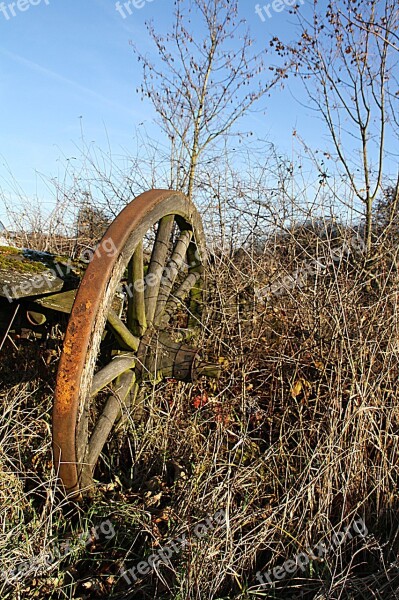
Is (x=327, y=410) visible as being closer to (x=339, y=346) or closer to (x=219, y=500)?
(x=339, y=346)

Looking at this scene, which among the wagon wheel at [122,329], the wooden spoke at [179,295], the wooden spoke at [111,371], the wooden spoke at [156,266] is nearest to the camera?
the wagon wheel at [122,329]

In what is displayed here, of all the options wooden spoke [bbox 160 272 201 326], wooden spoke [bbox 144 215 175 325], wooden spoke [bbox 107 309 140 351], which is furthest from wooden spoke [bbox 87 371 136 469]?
wooden spoke [bbox 160 272 201 326]

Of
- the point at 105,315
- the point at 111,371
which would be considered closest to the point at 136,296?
the point at 111,371

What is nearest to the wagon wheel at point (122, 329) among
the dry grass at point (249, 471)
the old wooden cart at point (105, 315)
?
the old wooden cart at point (105, 315)

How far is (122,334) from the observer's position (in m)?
2.80

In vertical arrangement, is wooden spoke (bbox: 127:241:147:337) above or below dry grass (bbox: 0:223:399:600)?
above

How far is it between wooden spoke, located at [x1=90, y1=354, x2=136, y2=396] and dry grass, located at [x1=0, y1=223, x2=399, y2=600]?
252 mm

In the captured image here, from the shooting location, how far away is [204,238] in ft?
12.2

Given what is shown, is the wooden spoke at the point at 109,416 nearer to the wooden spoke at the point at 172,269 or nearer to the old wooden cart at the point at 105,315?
the old wooden cart at the point at 105,315

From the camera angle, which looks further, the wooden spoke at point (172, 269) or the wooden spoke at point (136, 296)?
the wooden spoke at point (172, 269)

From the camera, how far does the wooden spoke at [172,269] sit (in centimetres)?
327

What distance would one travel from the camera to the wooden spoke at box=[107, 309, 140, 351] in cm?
270

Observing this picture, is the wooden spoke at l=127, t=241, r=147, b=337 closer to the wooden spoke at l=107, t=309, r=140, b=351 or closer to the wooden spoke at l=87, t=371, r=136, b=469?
the wooden spoke at l=107, t=309, r=140, b=351

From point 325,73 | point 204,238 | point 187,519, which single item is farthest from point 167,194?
point 325,73
